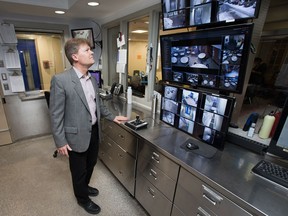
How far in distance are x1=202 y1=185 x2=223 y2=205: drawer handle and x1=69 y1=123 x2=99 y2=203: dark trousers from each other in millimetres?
1075

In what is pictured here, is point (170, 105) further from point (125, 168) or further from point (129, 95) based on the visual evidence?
point (129, 95)

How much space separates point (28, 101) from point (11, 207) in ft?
6.02

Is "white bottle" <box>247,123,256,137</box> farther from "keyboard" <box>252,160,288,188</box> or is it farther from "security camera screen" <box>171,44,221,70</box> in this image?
"security camera screen" <box>171,44,221,70</box>

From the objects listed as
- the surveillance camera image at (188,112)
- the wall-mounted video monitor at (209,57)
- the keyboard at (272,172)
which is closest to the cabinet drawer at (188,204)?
the keyboard at (272,172)

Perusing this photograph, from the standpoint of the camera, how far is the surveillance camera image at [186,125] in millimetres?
1384

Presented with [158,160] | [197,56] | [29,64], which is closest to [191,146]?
[158,160]

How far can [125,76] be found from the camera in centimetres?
279

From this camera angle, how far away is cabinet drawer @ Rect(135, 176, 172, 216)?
4.51 ft

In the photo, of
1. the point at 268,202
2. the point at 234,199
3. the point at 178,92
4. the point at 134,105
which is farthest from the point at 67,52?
the point at 268,202

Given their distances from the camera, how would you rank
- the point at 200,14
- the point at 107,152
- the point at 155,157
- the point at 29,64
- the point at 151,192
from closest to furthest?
the point at 200,14, the point at 155,157, the point at 151,192, the point at 107,152, the point at 29,64

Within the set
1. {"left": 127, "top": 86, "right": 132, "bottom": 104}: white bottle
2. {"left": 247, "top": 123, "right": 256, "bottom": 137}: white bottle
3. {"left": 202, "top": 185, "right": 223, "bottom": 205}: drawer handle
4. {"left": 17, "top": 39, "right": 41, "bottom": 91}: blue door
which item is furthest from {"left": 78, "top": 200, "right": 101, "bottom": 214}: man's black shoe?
{"left": 17, "top": 39, "right": 41, "bottom": 91}: blue door

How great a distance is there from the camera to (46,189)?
6.49ft

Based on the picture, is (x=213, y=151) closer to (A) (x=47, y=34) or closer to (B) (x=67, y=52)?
(B) (x=67, y=52)

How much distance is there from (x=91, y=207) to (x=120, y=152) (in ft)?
2.02
